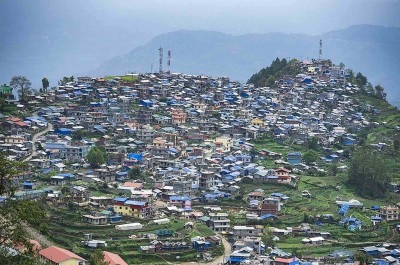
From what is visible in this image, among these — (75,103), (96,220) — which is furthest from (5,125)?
(96,220)

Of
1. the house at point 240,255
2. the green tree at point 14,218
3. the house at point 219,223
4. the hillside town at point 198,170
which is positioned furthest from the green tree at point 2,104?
the green tree at point 14,218

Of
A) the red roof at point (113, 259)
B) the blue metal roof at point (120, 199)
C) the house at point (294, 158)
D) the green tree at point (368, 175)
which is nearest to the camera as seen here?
the red roof at point (113, 259)

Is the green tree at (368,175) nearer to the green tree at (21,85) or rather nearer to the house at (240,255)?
the house at (240,255)

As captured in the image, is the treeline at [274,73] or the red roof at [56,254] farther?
the treeline at [274,73]

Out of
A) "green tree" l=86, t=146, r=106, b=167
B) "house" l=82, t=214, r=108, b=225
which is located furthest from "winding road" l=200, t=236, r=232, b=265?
"green tree" l=86, t=146, r=106, b=167

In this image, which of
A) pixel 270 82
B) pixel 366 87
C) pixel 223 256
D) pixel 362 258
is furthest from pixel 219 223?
pixel 366 87

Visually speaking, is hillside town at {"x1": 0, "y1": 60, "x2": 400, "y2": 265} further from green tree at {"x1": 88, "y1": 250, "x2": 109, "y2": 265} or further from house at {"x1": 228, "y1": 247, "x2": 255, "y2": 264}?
green tree at {"x1": 88, "y1": 250, "x2": 109, "y2": 265}

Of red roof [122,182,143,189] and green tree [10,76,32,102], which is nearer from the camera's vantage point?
red roof [122,182,143,189]
